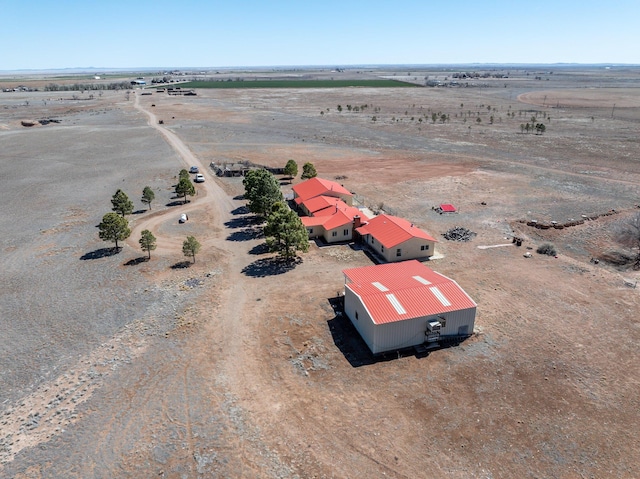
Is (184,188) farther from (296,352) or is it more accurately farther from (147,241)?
(296,352)

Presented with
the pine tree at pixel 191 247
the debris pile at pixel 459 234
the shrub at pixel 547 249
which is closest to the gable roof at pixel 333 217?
the debris pile at pixel 459 234

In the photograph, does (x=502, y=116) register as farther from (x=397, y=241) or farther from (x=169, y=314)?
(x=169, y=314)

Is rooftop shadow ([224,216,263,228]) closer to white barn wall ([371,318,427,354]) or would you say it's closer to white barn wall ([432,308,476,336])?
white barn wall ([371,318,427,354])

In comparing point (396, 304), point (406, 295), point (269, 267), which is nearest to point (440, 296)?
point (406, 295)

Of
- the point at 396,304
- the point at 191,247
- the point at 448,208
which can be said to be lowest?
the point at 448,208

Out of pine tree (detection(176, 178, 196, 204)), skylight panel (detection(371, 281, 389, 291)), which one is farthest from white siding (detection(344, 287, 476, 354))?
pine tree (detection(176, 178, 196, 204))

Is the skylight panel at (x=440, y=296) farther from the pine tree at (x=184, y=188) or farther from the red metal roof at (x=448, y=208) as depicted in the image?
the pine tree at (x=184, y=188)

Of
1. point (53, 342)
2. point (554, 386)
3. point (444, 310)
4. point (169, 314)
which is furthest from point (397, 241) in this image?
point (53, 342)

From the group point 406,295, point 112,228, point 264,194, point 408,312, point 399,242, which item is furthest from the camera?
point 264,194
